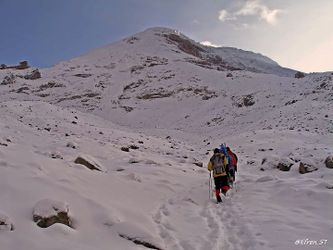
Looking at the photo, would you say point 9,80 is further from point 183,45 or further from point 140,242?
point 140,242

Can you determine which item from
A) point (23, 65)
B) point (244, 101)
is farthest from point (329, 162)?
point (23, 65)

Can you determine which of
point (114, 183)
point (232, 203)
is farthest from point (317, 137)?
point (114, 183)

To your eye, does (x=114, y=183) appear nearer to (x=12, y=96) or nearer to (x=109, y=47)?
(x=12, y=96)

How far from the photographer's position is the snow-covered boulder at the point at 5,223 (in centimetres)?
593

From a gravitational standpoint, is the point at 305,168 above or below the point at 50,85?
below

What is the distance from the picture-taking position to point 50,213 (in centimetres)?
666

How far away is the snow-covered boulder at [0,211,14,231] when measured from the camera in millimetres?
5934

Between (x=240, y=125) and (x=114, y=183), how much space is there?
2585 cm

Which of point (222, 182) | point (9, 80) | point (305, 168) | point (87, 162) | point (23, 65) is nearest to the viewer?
point (222, 182)

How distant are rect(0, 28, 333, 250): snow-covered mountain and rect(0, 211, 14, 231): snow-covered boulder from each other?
16 millimetres

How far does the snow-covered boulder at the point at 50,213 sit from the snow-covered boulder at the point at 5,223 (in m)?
0.51

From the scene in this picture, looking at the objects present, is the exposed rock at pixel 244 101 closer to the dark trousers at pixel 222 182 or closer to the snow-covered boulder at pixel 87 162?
the dark trousers at pixel 222 182

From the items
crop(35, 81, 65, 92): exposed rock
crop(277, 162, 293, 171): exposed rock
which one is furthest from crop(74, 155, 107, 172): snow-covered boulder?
crop(35, 81, 65, 92): exposed rock

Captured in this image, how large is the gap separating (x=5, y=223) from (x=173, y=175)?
8916 millimetres
